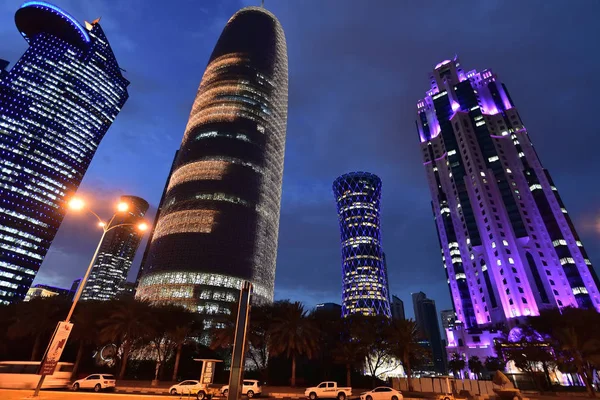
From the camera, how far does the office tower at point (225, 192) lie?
92625 mm

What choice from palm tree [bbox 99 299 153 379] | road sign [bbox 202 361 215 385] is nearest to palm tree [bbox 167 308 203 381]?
palm tree [bbox 99 299 153 379]

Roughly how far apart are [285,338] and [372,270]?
482 ft

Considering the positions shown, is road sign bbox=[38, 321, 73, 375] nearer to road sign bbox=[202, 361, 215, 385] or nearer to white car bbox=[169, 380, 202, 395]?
road sign bbox=[202, 361, 215, 385]

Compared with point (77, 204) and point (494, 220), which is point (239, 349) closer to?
point (77, 204)

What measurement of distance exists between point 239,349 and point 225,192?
9186 cm

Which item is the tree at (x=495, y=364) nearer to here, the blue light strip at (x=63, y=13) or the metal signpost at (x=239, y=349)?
the metal signpost at (x=239, y=349)

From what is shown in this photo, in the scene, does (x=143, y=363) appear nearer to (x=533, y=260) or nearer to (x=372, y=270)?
(x=533, y=260)

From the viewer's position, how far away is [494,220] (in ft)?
355

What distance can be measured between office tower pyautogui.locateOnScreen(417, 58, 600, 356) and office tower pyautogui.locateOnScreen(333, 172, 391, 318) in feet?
159

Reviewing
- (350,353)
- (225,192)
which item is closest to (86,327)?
(350,353)

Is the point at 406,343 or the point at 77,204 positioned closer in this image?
the point at 77,204

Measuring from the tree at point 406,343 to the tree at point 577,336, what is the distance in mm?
16892

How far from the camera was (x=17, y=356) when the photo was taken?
48.7m

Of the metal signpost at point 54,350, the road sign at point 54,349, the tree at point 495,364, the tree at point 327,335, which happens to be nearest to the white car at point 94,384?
the metal signpost at point 54,350
